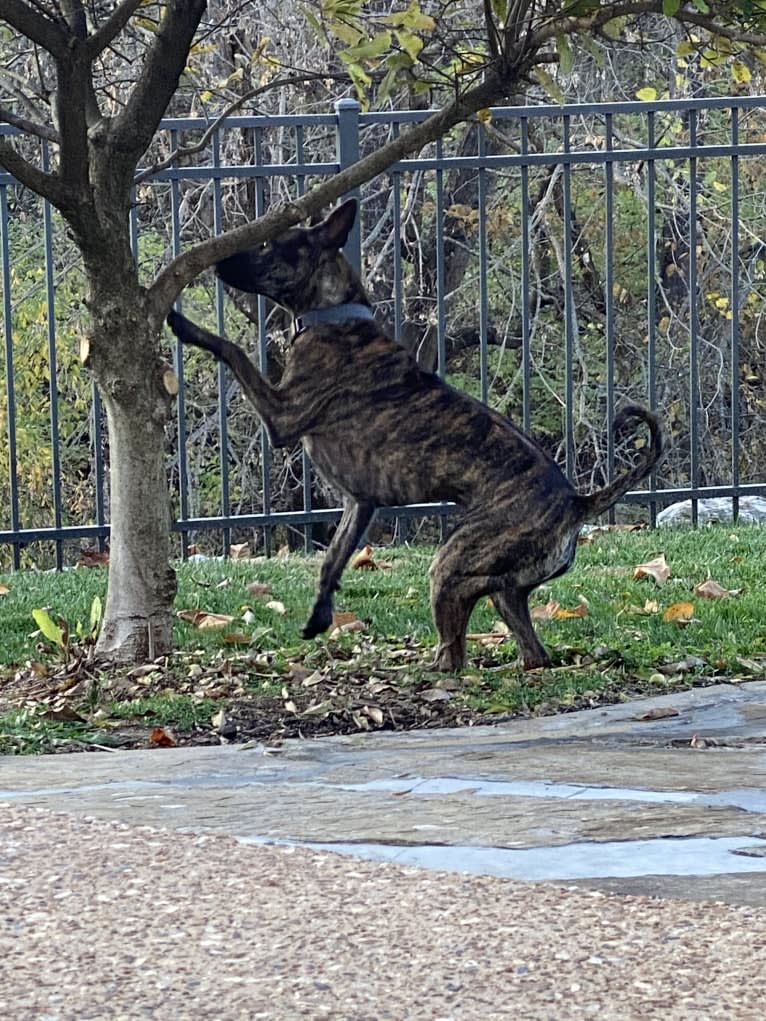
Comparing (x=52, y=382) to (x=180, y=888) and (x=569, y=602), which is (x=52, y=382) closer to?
(x=569, y=602)

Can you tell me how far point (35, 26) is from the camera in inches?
214

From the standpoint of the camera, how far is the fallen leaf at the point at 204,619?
7.01 meters

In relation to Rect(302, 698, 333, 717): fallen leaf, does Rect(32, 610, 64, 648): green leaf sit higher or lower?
higher

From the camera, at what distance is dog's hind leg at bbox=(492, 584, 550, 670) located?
6.00 meters

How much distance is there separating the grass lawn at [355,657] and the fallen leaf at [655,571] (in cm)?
3

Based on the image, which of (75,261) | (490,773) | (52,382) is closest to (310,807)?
(490,773)

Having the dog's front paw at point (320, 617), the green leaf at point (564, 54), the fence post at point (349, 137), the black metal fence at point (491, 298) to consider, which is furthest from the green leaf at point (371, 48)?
the black metal fence at point (491, 298)

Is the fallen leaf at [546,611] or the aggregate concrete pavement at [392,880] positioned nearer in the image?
the aggregate concrete pavement at [392,880]

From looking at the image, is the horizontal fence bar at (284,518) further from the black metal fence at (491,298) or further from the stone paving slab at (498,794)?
the stone paving slab at (498,794)

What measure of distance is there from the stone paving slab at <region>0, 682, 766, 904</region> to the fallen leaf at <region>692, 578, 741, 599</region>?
78.3 inches

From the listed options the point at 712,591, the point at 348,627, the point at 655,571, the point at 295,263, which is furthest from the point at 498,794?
the point at 655,571

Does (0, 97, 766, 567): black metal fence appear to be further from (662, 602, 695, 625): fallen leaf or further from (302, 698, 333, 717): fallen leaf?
(302, 698, 333, 717): fallen leaf

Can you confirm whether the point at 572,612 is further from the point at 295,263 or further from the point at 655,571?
the point at 295,263

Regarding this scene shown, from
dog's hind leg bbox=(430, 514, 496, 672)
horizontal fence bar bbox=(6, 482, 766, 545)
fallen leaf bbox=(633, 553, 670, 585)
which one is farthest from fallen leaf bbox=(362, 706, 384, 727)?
horizontal fence bar bbox=(6, 482, 766, 545)
